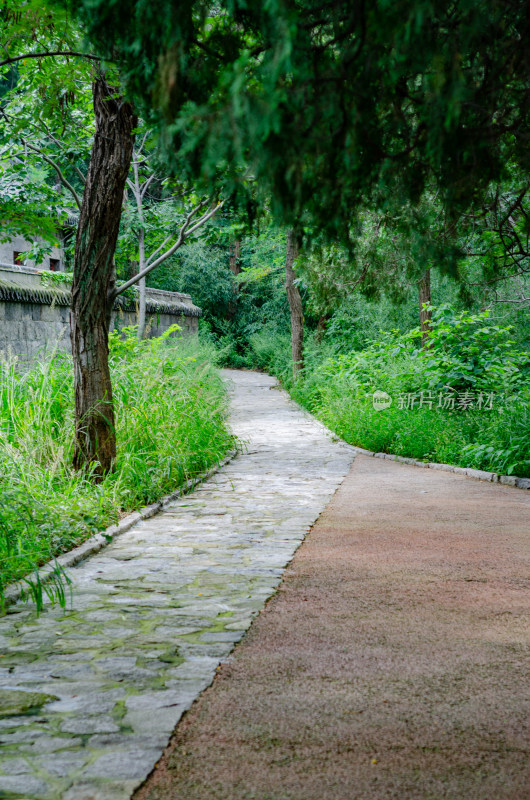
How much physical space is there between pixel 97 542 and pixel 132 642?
7.54 feet

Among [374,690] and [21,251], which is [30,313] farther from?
[21,251]

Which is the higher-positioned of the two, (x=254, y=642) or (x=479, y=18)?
(x=479, y=18)

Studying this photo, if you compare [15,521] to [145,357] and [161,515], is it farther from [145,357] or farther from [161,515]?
[145,357]

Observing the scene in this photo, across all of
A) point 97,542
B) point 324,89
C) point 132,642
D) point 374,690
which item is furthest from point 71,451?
point 324,89

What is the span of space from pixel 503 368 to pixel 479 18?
1079 centimetres

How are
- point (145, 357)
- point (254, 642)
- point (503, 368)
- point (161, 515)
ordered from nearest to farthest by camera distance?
1. point (254, 642)
2. point (161, 515)
3. point (145, 357)
4. point (503, 368)

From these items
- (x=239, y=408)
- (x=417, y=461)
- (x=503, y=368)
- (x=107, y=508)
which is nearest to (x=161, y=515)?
(x=107, y=508)

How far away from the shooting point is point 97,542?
6.38 metres

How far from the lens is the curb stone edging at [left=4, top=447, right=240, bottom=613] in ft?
16.4

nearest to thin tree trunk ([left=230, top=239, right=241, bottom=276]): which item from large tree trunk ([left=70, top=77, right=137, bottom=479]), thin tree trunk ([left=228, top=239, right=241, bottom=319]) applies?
thin tree trunk ([left=228, top=239, right=241, bottom=319])

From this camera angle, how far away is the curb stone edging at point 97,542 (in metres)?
4.99

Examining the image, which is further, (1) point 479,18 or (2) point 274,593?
(2) point 274,593

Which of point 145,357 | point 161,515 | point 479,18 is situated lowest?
point 161,515

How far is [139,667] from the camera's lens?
3.84 metres
